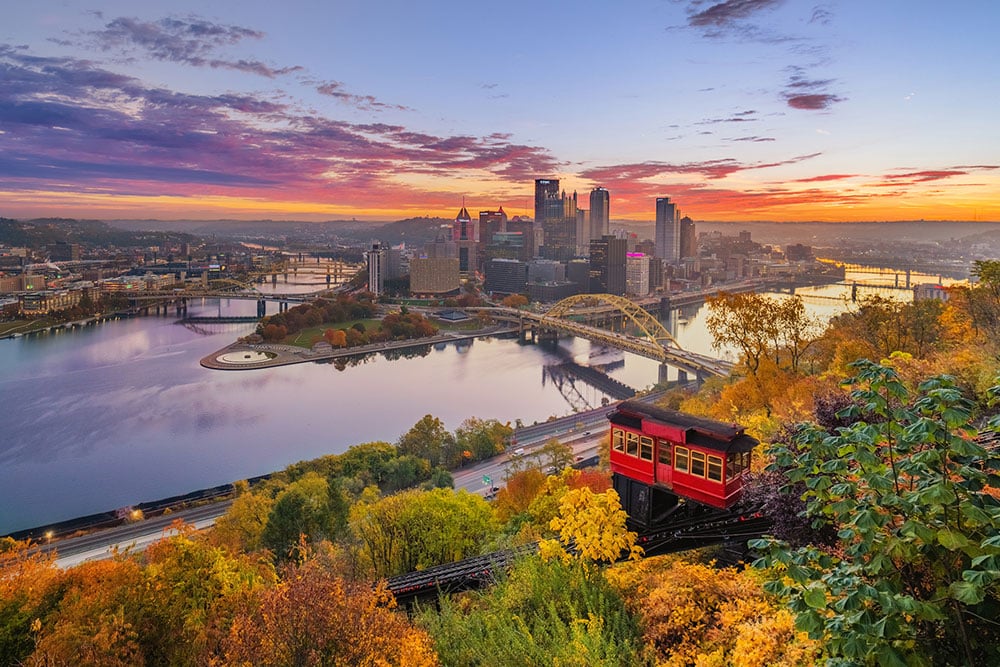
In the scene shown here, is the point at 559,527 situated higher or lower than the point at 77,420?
higher

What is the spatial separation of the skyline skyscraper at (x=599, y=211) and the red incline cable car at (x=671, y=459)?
83530 millimetres

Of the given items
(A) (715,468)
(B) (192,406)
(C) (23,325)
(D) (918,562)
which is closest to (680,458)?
(A) (715,468)

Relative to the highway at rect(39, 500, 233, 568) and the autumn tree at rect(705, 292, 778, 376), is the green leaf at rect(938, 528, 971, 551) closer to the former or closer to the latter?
the autumn tree at rect(705, 292, 778, 376)

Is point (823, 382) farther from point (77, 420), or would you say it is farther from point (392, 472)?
point (77, 420)

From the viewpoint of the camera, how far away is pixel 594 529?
15.1 feet

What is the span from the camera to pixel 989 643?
2025 mm

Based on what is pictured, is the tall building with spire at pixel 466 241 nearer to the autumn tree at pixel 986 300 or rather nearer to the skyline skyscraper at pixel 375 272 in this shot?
the skyline skyscraper at pixel 375 272

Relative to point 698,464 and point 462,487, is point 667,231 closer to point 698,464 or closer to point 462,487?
point 462,487

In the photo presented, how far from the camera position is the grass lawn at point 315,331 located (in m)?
31.6

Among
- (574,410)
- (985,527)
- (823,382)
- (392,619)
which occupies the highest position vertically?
(985,527)

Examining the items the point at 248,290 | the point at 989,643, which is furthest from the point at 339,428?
the point at 248,290

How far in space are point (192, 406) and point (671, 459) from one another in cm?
1897

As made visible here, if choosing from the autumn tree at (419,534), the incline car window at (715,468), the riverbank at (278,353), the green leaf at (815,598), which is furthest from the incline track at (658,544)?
the riverbank at (278,353)

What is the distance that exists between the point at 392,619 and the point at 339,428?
14913 millimetres
